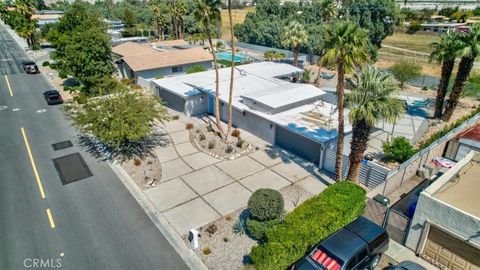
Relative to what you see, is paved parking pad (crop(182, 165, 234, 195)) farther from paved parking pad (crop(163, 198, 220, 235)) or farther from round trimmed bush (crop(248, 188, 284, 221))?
round trimmed bush (crop(248, 188, 284, 221))

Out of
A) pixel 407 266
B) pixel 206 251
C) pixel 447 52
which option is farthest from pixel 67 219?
pixel 447 52

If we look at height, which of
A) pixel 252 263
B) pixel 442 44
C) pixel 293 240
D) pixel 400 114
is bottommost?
pixel 252 263

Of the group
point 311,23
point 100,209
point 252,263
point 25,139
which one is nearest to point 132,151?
point 100,209

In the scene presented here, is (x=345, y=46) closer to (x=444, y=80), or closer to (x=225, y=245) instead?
(x=225, y=245)

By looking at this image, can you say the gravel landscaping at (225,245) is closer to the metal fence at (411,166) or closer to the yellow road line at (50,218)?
the yellow road line at (50,218)

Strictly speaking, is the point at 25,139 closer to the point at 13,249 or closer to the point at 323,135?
the point at 13,249

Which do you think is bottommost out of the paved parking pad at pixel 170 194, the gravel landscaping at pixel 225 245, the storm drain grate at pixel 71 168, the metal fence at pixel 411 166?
the gravel landscaping at pixel 225 245

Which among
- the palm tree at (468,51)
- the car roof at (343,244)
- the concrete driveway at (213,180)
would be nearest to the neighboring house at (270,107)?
the concrete driveway at (213,180)
